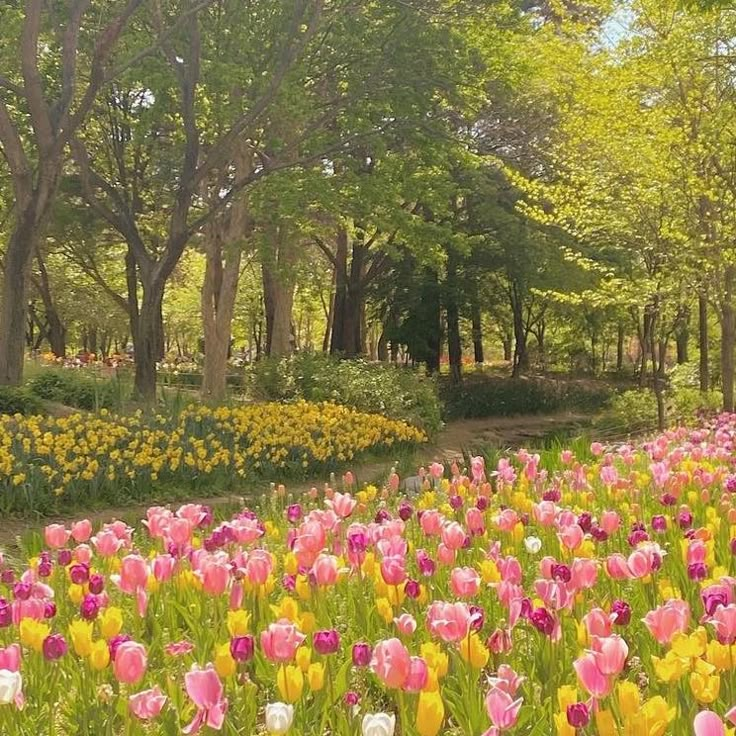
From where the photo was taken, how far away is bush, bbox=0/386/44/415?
12461mm

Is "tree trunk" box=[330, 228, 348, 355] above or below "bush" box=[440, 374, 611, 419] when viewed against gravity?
above

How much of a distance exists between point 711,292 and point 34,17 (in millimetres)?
11045

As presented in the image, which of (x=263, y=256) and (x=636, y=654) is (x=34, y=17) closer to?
(x=263, y=256)

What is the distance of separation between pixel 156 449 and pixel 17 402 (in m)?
4.07

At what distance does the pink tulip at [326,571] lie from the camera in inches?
106

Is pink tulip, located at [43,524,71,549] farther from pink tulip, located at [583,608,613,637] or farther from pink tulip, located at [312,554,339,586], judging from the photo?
pink tulip, located at [583,608,613,637]

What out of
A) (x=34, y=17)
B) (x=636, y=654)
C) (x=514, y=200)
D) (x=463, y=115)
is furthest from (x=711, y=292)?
(x=636, y=654)

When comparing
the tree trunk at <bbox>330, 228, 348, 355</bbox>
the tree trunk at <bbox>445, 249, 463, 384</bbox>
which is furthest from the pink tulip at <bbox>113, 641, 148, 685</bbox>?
the tree trunk at <bbox>330, 228, 348, 355</bbox>

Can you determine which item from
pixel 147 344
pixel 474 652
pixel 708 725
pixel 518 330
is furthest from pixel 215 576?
pixel 518 330

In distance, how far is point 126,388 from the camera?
51.2ft

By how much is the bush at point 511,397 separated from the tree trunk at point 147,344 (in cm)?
858

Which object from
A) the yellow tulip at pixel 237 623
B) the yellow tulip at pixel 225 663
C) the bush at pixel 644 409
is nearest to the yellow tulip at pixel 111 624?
the yellow tulip at pixel 237 623

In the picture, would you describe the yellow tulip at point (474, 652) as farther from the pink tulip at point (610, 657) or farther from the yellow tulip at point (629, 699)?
the yellow tulip at point (629, 699)

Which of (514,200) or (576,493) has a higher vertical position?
(514,200)
